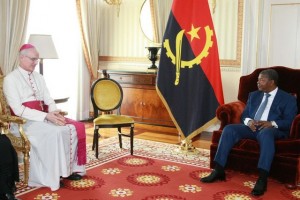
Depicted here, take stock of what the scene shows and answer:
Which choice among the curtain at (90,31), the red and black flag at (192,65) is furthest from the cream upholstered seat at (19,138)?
the curtain at (90,31)

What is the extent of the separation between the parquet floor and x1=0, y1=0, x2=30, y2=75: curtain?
1.49 meters

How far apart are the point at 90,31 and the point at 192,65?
2.67 m

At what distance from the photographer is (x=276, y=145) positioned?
334cm

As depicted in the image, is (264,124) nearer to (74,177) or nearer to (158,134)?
(74,177)

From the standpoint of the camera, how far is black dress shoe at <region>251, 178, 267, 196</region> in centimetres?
311

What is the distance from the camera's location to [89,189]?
10.4 ft

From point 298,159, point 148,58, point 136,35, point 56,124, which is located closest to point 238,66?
point 148,58

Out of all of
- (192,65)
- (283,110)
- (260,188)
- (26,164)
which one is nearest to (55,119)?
(26,164)

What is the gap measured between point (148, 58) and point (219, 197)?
338cm

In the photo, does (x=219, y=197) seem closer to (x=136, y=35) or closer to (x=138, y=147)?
(x=138, y=147)

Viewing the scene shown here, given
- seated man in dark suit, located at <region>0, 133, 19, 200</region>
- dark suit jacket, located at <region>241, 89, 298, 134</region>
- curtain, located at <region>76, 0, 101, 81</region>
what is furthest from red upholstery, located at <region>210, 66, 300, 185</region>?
curtain, located at <region>76, 0, 101, 81</region>

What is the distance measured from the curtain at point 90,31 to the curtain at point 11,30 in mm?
1416

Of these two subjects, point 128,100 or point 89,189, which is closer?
point 89,189

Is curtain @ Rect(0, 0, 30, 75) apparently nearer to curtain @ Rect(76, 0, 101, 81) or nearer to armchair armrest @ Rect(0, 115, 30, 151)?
curtain @ Rect(76, 0, 101, 81)
